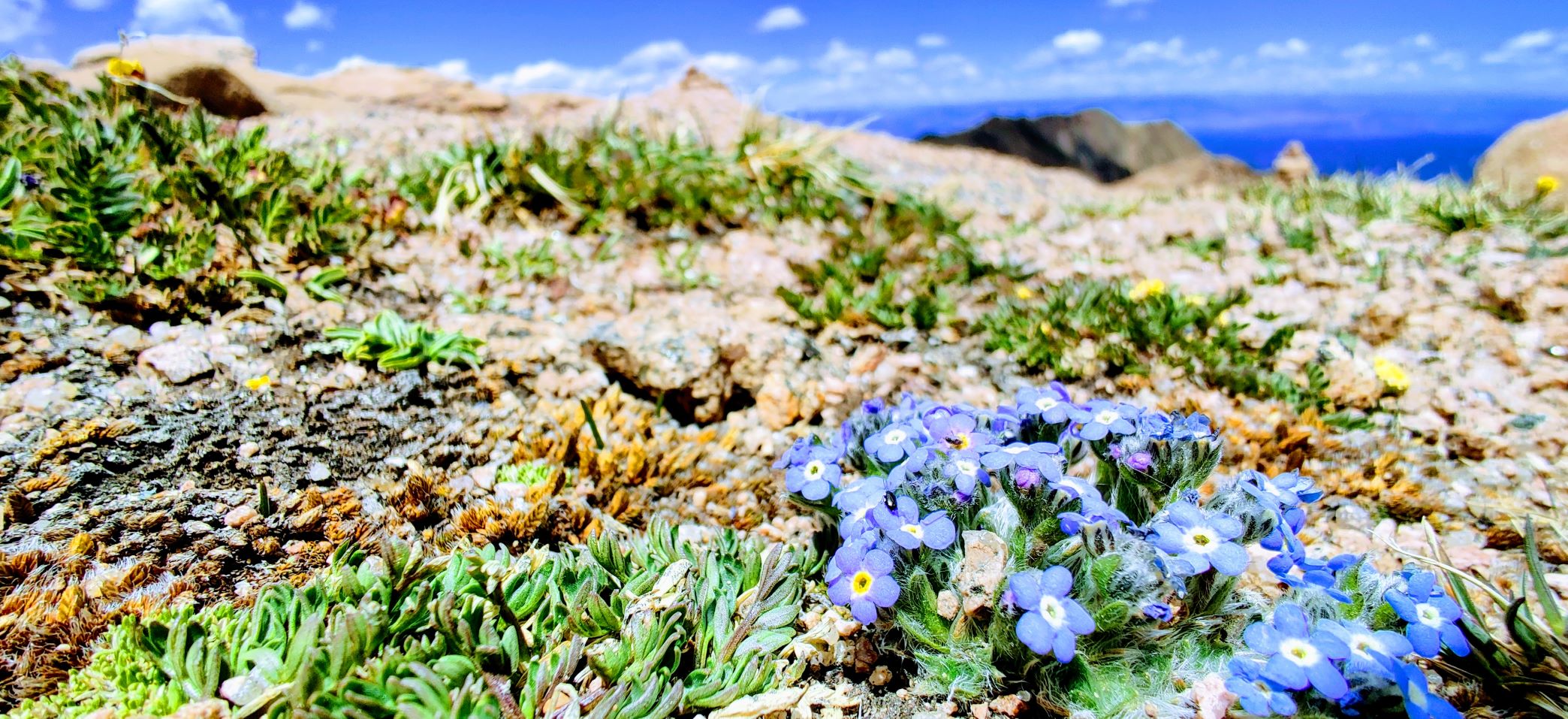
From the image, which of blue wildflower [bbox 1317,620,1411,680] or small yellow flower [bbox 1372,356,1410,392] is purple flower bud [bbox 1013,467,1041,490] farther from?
small yellow flower [bbox 1372,356,1410,392]

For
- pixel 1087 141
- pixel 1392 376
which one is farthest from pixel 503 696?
pixel 1087 141

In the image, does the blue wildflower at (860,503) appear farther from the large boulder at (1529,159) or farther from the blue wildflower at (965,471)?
the large boulder at (1529,159)

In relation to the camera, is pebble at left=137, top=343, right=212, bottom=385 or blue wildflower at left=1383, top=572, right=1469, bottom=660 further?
pebble at left=137, top=343, right=212, bottom=385

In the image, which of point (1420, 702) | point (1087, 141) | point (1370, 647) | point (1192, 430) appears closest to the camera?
point (1420, 702)

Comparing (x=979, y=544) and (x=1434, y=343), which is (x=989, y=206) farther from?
(x=979, y=544)

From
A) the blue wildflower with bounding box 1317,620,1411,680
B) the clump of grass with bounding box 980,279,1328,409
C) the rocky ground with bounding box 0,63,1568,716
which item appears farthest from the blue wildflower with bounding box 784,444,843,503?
the clump of grass with bounding box 980,279,1328,409

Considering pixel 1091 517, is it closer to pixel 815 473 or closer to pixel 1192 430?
pixel 1192 430

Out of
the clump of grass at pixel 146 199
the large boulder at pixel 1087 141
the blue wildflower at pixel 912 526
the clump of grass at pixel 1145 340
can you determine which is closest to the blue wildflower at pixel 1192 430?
the blue wildflower at pixel 912 526

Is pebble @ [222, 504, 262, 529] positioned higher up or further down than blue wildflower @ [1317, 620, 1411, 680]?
higher up

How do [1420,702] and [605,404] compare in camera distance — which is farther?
[605,404]
